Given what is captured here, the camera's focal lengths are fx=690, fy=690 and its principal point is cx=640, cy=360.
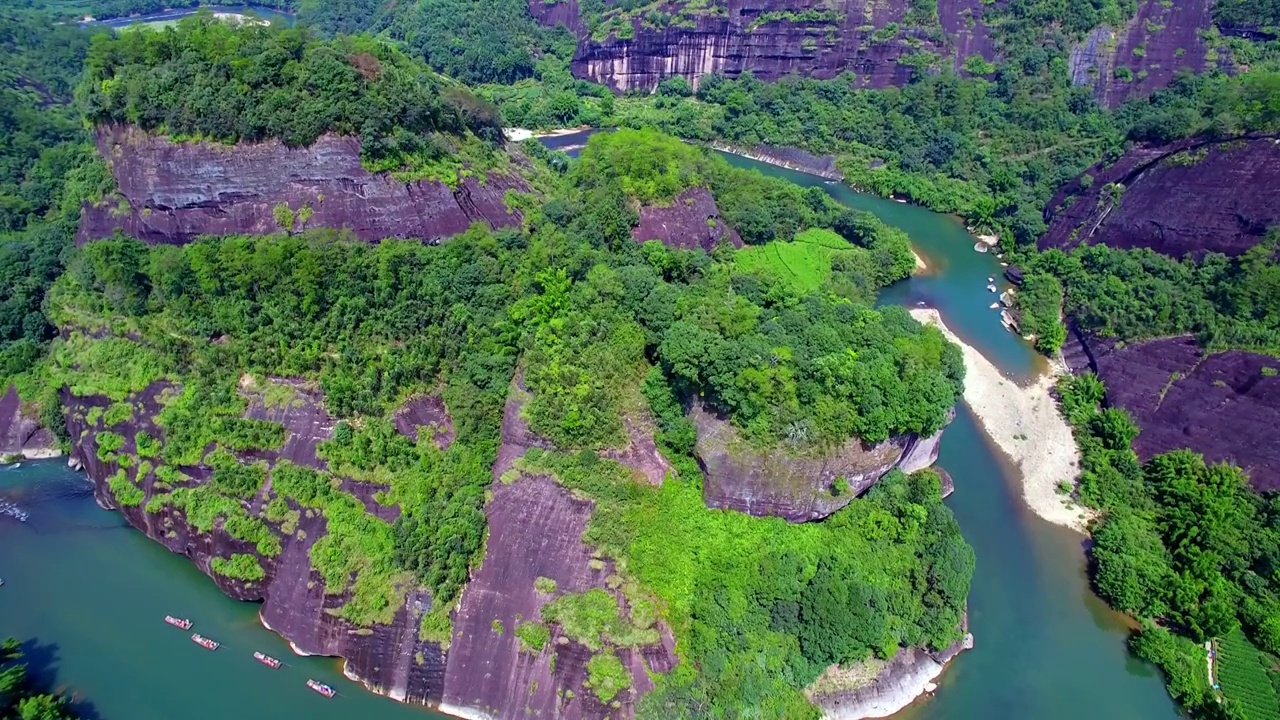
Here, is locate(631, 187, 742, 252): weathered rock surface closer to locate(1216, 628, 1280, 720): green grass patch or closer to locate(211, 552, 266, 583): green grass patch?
locate(211, 552, 266, 583): green grass patch

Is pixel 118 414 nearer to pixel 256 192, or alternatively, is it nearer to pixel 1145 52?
pixel 256 192

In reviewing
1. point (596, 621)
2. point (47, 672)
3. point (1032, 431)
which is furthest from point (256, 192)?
point (1032, 431)

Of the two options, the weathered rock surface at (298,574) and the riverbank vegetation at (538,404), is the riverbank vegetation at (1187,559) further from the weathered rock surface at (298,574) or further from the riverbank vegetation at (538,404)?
the weathered rock surface at (298,574)

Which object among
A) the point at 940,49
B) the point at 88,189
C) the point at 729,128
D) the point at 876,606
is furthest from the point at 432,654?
the point at 940,49

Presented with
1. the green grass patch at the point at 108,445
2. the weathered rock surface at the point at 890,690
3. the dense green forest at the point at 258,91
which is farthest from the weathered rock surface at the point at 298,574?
the weathered rock surface at the point at 890,690

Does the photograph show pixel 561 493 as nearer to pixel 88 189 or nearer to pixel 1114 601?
pixel 1114 601

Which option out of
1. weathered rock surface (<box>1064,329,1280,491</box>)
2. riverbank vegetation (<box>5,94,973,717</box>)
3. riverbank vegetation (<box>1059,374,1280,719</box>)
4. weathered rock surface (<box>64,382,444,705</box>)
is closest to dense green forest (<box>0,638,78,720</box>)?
weathered rock surface (<box>64,382,444,705</box>)
